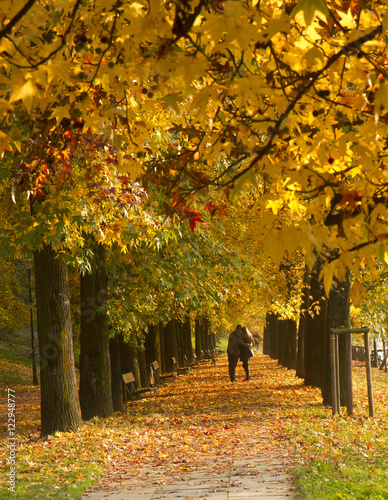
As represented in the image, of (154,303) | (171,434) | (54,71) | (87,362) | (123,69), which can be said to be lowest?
(171,434)

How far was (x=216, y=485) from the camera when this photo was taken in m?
6.82

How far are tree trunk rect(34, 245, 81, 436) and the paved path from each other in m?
2.84

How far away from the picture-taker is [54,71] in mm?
2691

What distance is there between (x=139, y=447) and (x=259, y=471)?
2767 mm

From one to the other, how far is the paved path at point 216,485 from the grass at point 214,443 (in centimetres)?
22

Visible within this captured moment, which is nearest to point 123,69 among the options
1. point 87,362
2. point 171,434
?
point 171,434

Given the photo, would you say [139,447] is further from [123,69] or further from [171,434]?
[123,69]

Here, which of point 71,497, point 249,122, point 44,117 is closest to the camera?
point 249,122

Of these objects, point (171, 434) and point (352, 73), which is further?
point (171, 434)

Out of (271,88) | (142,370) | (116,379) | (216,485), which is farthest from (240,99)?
(142,370)

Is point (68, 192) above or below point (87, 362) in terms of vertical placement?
above

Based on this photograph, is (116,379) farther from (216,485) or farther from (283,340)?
(283,340)

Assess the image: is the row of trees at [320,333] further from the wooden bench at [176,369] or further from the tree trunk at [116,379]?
the tree trunk at [116,379]

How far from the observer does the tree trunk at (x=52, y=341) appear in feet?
32.7
